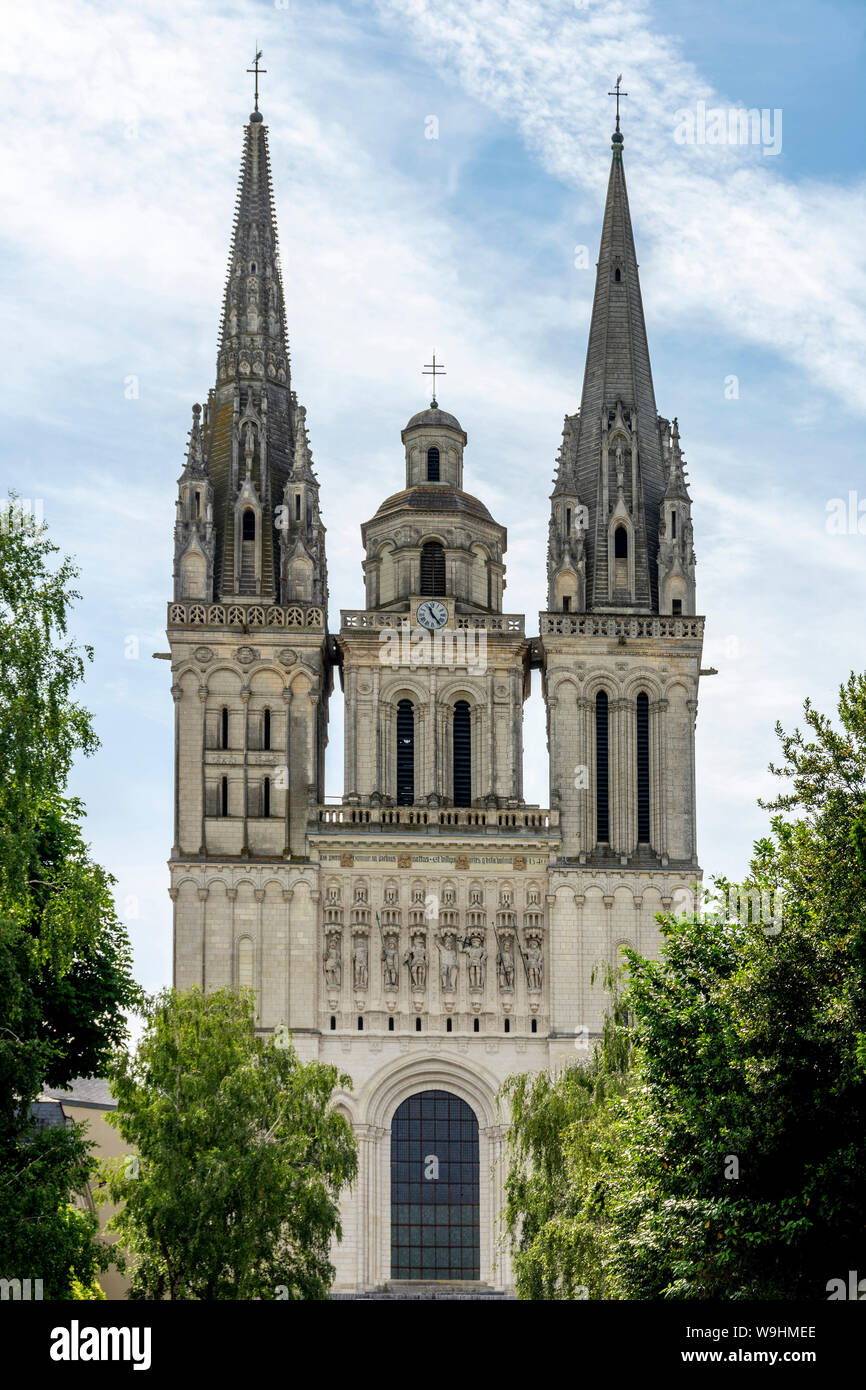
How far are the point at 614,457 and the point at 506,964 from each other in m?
18.2

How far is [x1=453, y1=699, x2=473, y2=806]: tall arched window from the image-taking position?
236 ft

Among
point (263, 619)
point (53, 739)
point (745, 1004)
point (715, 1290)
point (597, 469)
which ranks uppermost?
point (597, 469)

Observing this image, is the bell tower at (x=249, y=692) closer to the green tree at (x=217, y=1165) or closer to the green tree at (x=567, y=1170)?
the green tree at (x=567, y=1170)

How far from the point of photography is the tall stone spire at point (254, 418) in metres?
72.7

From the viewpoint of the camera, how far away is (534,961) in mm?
68562

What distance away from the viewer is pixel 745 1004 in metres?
36.6

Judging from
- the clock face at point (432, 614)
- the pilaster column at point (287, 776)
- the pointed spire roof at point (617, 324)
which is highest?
the pointed spire roof at point (617, 324)

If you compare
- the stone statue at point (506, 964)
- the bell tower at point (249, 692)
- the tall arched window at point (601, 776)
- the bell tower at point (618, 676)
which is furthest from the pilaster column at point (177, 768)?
the tall arched window at point (601, 776)

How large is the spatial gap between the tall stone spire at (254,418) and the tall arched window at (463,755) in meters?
5.98

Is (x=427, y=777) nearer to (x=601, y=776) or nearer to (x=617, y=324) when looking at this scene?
(x=601, y=776)

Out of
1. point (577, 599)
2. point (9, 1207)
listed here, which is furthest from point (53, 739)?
point (577, 599)

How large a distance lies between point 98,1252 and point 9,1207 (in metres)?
8.76

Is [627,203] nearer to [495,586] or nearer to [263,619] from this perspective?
[495,586]

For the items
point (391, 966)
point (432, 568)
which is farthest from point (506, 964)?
point (432, 568)
